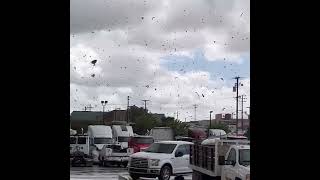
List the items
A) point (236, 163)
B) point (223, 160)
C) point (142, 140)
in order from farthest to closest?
point (142, 140) → point (223, 160) → point (236, 163)

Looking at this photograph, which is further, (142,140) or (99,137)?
(99,137)

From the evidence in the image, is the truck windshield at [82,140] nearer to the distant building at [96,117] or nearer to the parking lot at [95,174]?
the parking lot at [95,174]

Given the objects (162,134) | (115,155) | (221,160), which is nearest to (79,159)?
(115,155)

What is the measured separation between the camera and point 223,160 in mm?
13938

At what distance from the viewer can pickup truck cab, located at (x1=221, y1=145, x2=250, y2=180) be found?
13.3 meters

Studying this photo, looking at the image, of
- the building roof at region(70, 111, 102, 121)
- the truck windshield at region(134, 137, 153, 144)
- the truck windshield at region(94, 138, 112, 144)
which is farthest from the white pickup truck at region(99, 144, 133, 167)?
the building roof at region(70, 111, 102, 121)

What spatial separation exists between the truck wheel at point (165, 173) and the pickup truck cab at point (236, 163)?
7550mm

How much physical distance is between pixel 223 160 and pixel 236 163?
0.36 meters

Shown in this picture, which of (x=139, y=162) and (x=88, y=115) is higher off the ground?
(x=88, y=115)

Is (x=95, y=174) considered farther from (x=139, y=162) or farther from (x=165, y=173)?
(x=165, y=173)
